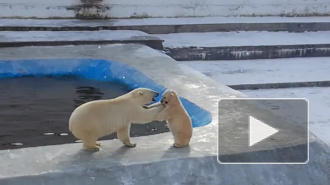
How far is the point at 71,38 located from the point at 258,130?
4007mm

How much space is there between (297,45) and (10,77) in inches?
179

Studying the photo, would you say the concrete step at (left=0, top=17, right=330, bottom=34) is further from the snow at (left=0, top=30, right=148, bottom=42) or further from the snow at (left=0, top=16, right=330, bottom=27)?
the snow at (left=0, top=30, right=148, bottom=42)

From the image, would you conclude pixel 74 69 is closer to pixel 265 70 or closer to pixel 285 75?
pixel 265 70

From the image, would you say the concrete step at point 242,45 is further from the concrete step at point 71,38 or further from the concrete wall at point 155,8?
the concrete wall at point 155,8

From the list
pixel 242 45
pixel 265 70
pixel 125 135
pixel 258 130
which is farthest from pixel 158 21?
pixel 125 135

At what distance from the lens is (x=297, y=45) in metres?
8.21

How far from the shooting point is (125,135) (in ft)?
10.1

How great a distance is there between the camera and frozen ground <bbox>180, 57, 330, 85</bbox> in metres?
6.69

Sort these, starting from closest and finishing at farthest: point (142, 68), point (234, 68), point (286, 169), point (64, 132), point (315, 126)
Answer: point (286, 169) < point (64, 132) < point (315, 126) < point (142, 68) < point (234, 68)

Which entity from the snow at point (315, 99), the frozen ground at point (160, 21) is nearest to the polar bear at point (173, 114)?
the snow at point (315, 99)

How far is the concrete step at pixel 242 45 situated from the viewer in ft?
25.3

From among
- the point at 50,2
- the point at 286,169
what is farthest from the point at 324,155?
the point at 50,2

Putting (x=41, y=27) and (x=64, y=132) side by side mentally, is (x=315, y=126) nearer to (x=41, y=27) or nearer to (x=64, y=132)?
(x=64, y=132)
